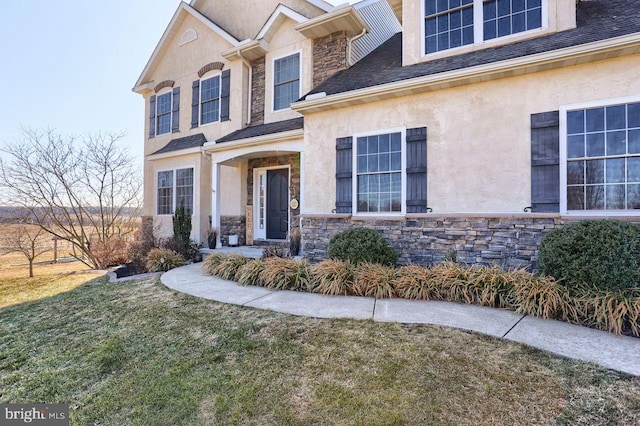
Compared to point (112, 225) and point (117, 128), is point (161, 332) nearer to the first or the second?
point (112, 225)

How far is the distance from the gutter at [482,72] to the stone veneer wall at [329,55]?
2.32 metres

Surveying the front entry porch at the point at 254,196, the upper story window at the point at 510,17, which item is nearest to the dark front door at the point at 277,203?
the front entry porch at the point at 254,196

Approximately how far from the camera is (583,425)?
2.14 metres

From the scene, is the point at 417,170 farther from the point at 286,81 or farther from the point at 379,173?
the point at 286,81

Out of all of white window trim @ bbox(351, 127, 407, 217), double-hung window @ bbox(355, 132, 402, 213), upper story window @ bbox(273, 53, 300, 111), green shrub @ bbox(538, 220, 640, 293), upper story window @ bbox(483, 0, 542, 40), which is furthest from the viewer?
upper story window @ bbox(273, 53, 300, 111)

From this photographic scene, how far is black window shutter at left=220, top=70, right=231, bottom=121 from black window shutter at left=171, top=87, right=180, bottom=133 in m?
2.55

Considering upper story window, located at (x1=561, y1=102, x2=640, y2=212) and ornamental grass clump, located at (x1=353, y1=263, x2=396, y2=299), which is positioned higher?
upper story window, located at (x1=561, y1=102, x2=640, y2=212)

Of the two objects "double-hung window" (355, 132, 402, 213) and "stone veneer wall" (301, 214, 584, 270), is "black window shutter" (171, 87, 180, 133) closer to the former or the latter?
"double-hung window" (355, 132, 402, 213)

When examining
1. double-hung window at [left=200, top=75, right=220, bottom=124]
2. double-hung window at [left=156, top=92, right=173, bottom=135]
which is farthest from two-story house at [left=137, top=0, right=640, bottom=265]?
double-hung window at [left=156, top=92, right=173, bottom=135]

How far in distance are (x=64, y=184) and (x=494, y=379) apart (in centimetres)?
1453

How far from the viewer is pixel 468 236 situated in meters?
6.05

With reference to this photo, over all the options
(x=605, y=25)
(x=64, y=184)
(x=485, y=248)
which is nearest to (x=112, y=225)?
(x=64, y=184)

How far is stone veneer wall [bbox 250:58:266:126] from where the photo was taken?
11016mm

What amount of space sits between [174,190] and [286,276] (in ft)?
26.3
